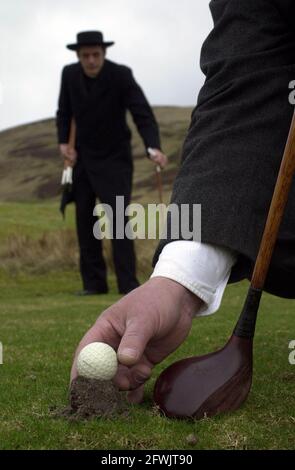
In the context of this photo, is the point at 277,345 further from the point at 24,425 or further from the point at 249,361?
the point at 24,425

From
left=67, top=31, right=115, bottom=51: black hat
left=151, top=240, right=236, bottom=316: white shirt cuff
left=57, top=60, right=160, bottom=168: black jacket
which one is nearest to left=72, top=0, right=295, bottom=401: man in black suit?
left=151, top=240, right=236, bottom=316: white shirt cuff

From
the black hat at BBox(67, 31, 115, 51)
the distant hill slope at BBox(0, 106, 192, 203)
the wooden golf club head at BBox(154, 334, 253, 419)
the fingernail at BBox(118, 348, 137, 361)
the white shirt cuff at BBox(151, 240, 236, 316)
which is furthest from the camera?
the distant hill slope at BBox(0, 106, 192, 203)

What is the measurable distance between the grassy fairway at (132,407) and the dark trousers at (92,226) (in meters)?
2.60

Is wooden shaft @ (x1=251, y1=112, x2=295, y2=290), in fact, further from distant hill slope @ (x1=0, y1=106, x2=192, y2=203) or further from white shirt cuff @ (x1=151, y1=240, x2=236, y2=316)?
distant hill slope @ (x1=0, y1=106, x2=192, y2=203)

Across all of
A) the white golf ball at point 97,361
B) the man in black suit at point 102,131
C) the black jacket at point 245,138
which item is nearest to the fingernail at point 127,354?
the white golf ball at point 97,361

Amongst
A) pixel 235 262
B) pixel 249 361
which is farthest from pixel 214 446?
pixel 235 262

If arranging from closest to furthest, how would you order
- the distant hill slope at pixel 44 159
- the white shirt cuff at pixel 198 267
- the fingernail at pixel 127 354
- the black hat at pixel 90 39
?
the fingernail at pixel 127 354
the white shirt cuff at pixel 198 267
the black hat at pixel 90 39
the distant hill slope at pixel 44 159

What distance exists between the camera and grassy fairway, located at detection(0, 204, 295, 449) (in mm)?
2615

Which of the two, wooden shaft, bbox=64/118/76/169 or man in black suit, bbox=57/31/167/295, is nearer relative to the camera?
man in black suit, bbox=57/31/167/295

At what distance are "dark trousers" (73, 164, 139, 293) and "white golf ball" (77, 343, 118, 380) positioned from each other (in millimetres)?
8145

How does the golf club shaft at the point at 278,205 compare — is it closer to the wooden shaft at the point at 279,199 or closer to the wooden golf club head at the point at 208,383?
the wooden shaft at the point at 279,199

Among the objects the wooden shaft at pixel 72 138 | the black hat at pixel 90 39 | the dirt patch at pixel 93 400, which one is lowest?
the wooden shaft at pixel 72 138

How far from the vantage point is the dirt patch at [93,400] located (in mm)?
2838

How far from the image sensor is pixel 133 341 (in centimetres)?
259
